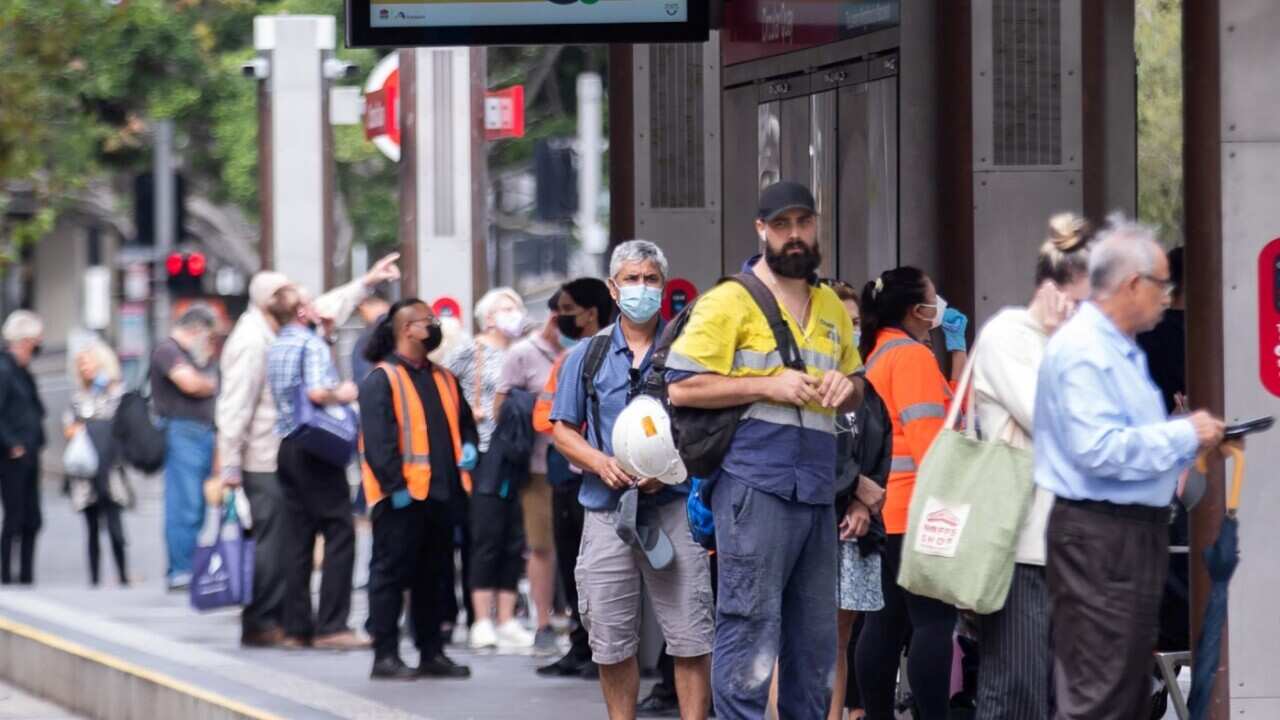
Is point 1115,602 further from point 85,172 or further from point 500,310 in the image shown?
point 85,172

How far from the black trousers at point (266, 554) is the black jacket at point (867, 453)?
213 inches

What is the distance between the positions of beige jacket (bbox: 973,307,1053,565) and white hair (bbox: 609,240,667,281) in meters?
1.79

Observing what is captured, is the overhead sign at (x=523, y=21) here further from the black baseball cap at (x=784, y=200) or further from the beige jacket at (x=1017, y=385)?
the beige jacket at (x=1017, y=385)

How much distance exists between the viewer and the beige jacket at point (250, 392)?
13266 millimetres

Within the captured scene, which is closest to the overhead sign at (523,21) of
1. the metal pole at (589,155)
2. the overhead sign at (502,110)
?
the overhead sign at (502,110)

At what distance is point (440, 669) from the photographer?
38.1ft

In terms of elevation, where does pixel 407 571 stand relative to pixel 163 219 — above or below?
below

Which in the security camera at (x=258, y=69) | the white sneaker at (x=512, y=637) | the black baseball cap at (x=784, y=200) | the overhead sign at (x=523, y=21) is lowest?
the white sneaker at (x=512, y=637)

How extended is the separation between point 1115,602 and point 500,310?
7523mm

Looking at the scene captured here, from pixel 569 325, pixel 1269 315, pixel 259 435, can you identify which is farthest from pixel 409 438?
pixel 1269 315

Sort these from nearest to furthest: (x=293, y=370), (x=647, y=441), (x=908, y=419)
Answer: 1. (x=647, y=441)
2. (x=908, y=419)
3. (x=293, y=370)

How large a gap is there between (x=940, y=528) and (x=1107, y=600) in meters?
0.69

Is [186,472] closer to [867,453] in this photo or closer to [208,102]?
[867,453]

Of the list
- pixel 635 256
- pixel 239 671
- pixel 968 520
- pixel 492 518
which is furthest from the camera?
pixel 492 518
